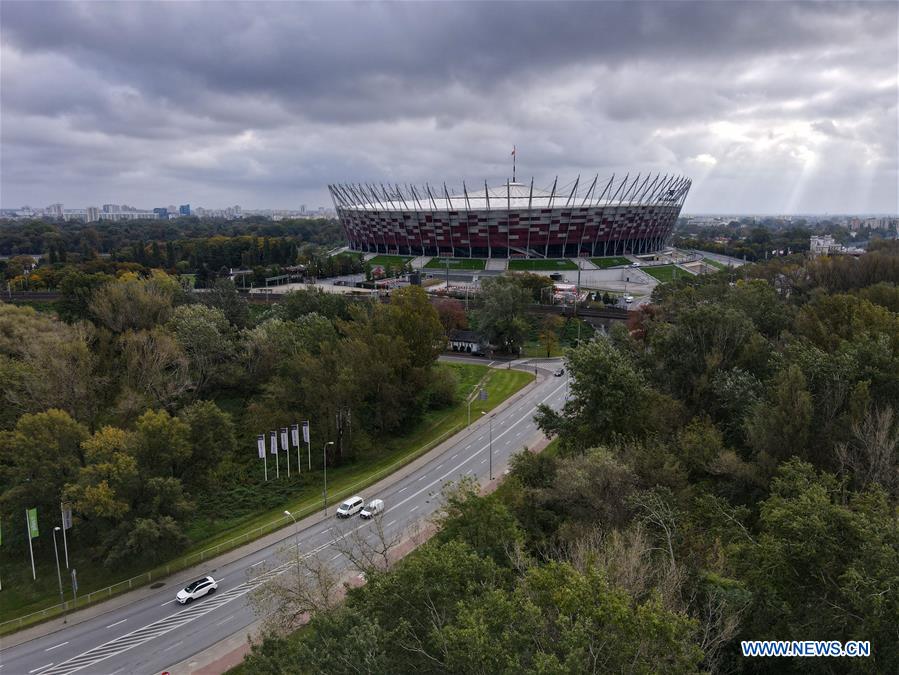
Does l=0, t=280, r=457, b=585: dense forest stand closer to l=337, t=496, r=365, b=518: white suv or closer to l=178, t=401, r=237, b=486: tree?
l=178, t=401, r=237, b=486: tree

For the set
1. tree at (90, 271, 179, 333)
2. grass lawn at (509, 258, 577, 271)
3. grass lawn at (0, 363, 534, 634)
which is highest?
grass lawn at (509, 258, 577, 271)

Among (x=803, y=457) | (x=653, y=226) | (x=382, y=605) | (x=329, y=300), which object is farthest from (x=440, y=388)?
(x=653, y=226)

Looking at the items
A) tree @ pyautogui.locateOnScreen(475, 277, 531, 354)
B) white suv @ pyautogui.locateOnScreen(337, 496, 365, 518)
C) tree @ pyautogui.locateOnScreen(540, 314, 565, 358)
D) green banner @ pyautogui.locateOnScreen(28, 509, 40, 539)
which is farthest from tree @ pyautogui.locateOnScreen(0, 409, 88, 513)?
tree @ pyautogui.locateOnScreen(540, 314, 565, 358)

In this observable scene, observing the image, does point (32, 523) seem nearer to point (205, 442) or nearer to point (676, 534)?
point (205, 442)

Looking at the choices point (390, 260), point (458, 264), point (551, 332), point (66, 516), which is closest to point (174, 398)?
point (66, 516)

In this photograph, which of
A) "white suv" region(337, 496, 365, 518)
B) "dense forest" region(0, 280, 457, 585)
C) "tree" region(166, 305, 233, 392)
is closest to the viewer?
"dense forest" region(0, 280, 457, 585)

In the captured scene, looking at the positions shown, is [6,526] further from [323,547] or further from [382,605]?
[382,605]

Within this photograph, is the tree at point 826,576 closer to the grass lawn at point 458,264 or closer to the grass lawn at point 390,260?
the grass lawn at point 458,264
